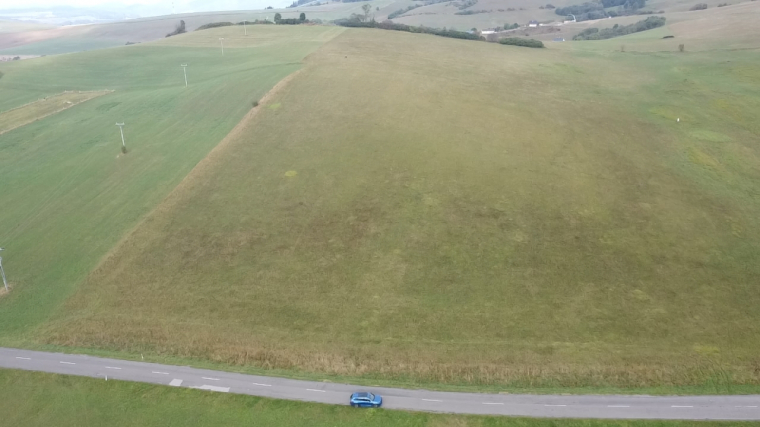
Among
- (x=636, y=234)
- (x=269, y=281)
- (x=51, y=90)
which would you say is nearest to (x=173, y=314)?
(x=269, y=281)

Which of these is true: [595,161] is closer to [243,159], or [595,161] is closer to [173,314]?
[243,159]

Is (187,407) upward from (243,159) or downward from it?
downward

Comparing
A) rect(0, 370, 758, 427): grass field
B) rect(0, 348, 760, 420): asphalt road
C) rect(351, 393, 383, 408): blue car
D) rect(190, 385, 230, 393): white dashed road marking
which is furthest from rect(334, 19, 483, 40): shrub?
rect(190, 385, 230, 393): white dashed road marking

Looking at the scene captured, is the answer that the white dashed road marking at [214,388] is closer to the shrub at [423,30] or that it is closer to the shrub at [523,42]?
the shrub at [523,42]

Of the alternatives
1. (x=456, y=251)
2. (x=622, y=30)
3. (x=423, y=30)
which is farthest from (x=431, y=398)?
(x=622, y=30)

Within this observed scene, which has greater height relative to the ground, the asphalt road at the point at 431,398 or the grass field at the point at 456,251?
the grass field at the point at 456,251

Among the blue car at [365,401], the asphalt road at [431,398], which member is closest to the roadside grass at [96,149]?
the asphalt road at [431,398]
